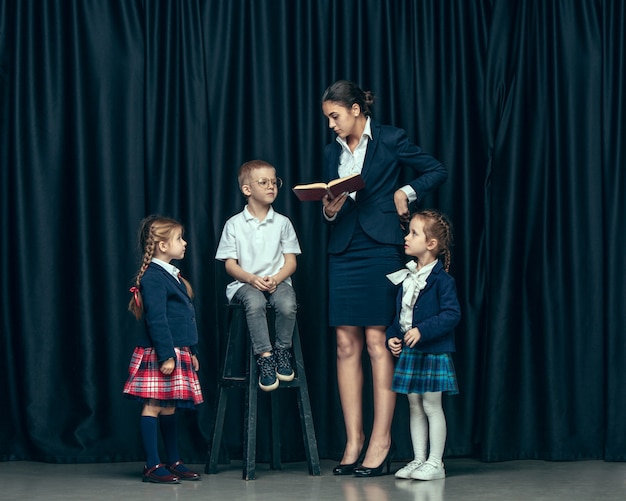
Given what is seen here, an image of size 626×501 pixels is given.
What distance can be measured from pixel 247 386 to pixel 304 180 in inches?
41.6

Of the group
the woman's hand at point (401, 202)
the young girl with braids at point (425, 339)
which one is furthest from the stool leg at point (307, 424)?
the woman's hand at point (401, 202)

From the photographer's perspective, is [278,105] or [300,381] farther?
[278,105]

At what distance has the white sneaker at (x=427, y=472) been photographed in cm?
377

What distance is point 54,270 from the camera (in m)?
4.36

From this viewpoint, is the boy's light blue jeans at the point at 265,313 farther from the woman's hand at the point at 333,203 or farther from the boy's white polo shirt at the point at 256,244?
the woman's hand at the point at 333,203

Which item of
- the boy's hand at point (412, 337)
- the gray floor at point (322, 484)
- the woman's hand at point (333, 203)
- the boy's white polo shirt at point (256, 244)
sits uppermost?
the woman's hand at point (333, 203)

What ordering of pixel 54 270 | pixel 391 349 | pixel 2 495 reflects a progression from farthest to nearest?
pixel 54 270 → pixel 391 349 → pixel 2 495

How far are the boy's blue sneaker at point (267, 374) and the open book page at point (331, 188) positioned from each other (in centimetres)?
64

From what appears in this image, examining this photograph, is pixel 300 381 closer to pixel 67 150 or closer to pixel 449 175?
pixel 449 175

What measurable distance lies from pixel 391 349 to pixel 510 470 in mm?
753

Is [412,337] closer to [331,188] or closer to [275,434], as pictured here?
[331,188]

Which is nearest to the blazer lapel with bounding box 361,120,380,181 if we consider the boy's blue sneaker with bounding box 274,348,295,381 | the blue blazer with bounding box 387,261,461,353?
the blue blazer with bounding box 387,261,461,353

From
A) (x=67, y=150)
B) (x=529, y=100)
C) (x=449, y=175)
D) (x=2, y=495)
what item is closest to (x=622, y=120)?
(x=529, y=100)

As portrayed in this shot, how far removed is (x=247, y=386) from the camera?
3.85 metres
